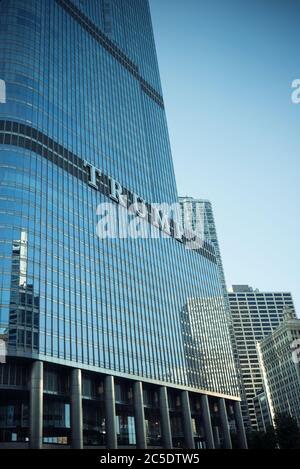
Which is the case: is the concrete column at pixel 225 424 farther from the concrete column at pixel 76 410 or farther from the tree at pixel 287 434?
the concrete column at pixel 76 410

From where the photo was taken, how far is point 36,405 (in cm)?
6300

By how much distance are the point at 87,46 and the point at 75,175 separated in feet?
139

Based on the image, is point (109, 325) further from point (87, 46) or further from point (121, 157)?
point (87, 46)

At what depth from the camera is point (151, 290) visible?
347 feet

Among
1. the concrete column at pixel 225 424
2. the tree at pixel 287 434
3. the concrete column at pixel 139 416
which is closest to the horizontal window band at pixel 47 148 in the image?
the concrete column at pixel 139 416

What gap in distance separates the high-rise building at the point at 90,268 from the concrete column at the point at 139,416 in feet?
0.62

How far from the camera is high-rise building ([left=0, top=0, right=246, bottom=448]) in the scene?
69.8 meters

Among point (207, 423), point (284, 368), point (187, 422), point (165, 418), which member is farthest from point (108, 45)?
point (284, 368)

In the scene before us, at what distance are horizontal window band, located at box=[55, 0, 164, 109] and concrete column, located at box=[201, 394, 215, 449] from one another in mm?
92609

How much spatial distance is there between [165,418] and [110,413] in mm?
18871

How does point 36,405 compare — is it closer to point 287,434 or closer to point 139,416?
point 139,416

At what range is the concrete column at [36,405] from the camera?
60.9m

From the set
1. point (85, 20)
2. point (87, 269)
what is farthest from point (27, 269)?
point (85, 20)

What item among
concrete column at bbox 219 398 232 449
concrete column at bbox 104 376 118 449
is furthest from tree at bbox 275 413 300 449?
concrete column at bbox 104 376 118 449
